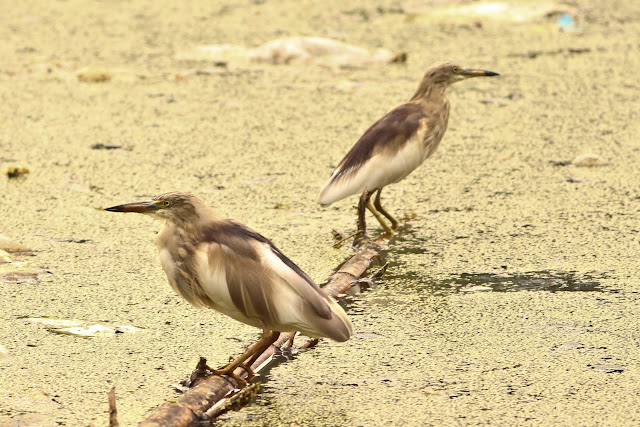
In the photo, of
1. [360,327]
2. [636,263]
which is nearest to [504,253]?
[636,263]

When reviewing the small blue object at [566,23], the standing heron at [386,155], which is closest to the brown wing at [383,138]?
the standing heron at [386,155]

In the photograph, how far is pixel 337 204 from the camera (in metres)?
3.78

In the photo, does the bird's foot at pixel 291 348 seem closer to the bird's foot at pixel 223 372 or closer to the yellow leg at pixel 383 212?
the bird's foot at pixel 223 372

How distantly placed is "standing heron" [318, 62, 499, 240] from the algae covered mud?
0.14 meters

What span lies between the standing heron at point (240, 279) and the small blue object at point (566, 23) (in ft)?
13.3

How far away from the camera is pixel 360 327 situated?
2672 mm

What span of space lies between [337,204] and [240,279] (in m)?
1.49

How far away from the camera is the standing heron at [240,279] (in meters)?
2.29

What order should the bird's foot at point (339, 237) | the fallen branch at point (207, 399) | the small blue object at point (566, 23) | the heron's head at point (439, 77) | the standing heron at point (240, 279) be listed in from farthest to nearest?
1. the small blue object at point (566, 23)
2. the heron's head at point (439, 77)
3. the bird's foot at point (339, 237)
4. the standing heron at point (240, 279)
5. the fallen branch at point (207, 399)

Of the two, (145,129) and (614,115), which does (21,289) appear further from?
(614,115)

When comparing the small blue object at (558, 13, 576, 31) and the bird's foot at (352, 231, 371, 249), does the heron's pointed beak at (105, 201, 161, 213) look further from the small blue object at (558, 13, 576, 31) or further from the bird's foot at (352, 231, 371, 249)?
the small blue object at (558, 13, 576, 31)

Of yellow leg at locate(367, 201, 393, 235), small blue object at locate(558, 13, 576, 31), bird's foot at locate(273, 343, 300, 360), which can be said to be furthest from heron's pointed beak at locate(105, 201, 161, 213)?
small blue object at locate(558, 13, 576, 31)

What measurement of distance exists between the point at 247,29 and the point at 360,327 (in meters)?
3.70

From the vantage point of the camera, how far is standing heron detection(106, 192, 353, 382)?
229cm
